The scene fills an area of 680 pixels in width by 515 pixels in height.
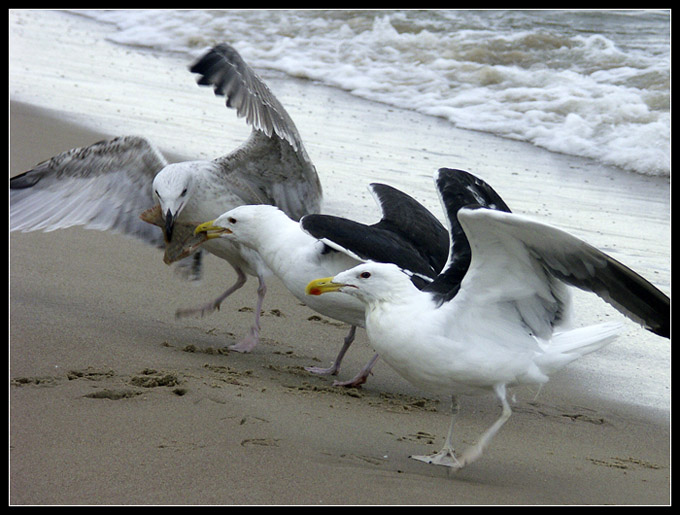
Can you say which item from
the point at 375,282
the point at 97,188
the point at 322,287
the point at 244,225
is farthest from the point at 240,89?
the point at 375,282

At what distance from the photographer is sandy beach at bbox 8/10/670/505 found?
3.43 meters

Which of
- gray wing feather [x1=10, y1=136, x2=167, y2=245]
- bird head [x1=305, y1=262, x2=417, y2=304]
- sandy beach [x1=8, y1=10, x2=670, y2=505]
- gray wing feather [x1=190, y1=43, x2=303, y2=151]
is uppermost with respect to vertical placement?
gray wing feather [x1=190, y1=43, x2=303, y2=151]

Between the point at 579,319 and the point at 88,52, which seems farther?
the point at 88,52

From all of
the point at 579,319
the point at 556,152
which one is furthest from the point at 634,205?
the point at 579,319

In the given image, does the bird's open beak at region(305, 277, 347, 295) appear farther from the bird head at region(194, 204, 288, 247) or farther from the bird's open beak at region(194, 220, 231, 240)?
the bird's open beak at region(194, 220, 231, 240)

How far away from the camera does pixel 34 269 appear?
18.7 ft

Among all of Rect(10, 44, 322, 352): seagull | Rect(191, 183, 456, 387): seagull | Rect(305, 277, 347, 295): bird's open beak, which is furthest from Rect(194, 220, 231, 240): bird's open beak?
Rect(305, 277, 347, 295): bird's open beak

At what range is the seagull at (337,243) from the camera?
4.69m

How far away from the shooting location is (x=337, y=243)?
4.66m

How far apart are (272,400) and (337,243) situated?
2.89 feet

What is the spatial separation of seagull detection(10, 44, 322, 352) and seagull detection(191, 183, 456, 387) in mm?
473

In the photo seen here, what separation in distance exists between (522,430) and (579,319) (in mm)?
1474

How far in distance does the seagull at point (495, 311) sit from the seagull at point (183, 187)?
1.79 metres

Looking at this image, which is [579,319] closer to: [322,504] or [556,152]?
[322,504]
